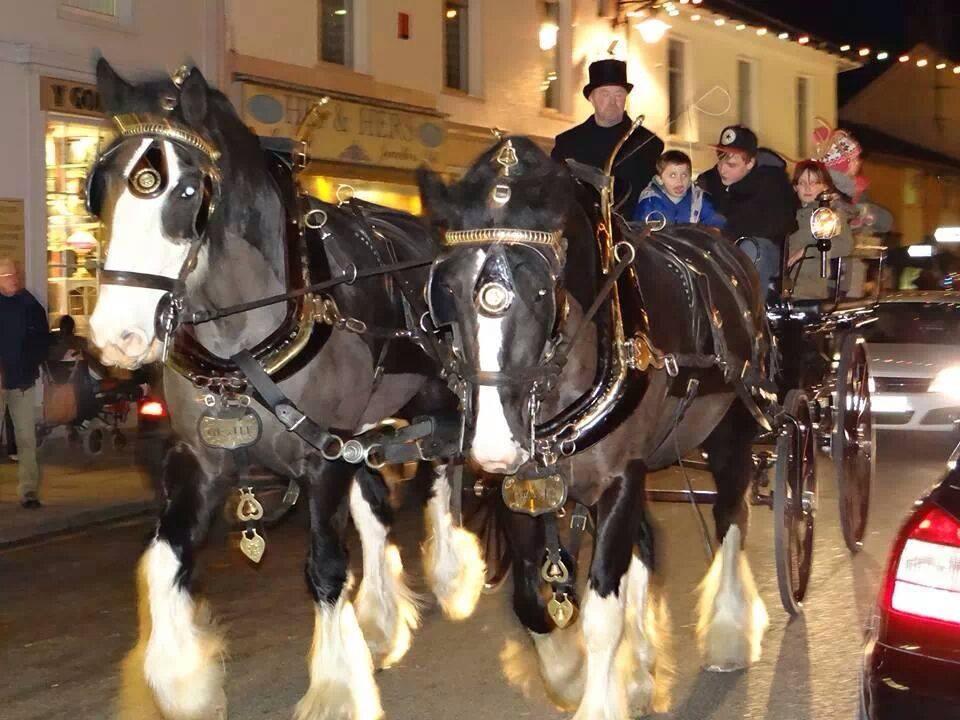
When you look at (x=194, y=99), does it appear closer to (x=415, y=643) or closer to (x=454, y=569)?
(x=415, y=643)

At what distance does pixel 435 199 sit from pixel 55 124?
471 inches

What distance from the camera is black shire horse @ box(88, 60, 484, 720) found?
4.62m

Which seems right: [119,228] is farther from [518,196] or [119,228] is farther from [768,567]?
[768,567]

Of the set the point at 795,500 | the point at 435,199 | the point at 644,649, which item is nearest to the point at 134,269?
the point at 435,199

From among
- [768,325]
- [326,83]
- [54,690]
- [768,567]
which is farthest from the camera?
[326,83]

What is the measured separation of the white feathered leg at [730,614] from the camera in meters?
6.06

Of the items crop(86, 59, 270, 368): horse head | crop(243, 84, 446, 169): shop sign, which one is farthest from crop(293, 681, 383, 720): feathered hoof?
crop(243, 84, 446, 169): shop sign

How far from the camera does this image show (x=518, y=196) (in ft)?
14.7

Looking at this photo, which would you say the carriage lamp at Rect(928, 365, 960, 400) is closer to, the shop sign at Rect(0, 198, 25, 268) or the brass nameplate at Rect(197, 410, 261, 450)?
the brass nameplate at Rect(197, 410, 261, 450)

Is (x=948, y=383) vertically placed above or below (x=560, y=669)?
above

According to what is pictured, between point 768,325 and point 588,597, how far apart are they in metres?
2.79

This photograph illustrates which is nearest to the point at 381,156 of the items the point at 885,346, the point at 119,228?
the point at 885,346

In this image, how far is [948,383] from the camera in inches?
506

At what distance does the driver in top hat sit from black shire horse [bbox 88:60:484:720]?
148 cm
